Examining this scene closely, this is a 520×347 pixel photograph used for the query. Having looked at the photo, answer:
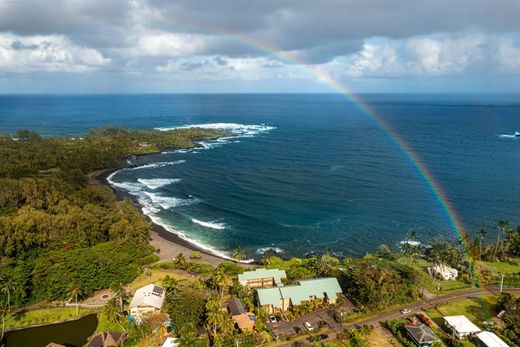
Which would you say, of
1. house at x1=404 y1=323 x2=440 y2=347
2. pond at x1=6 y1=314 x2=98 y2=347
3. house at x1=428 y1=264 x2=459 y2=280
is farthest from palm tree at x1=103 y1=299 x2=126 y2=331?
house at x1=428 y1=264 x2=459 y2=280

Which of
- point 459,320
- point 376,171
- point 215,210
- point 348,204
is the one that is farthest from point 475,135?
point 459,320

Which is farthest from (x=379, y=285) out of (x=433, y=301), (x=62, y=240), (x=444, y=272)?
(x=62, y=240)

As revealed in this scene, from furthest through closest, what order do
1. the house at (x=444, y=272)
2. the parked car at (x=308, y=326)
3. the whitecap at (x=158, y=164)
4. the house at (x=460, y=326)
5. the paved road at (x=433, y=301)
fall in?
1. the whitecap at (x=158, y=164)
2. the house at (x=444, y=272)
3. the paved road at (x=433, y=301)
4. the parked car at (x=308, y=326)
5. the house at (x=460, y=326)

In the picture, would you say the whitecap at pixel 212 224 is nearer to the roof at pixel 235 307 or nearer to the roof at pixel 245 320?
the roof at pixel 235 307

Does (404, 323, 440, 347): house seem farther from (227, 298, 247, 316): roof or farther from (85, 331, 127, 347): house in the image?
(85, 331, 127, 347): house

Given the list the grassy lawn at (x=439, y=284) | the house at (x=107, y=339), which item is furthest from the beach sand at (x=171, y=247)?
the grassy lawn at (x=439, y=284)

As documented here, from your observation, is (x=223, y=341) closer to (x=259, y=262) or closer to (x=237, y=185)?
(x=259, y=262)
